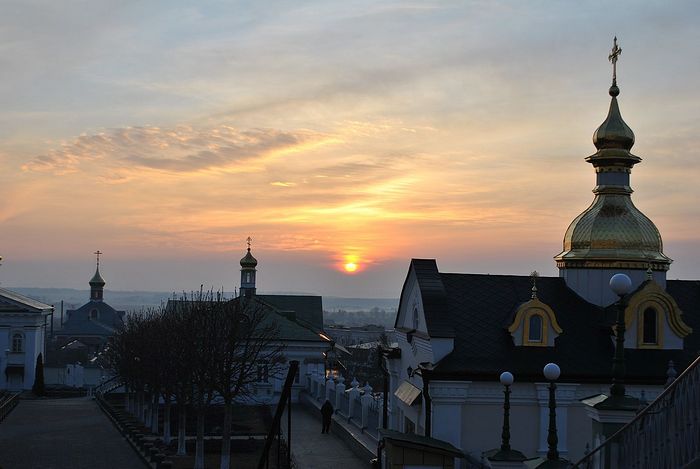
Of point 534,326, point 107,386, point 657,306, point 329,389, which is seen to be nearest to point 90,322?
point 107,386

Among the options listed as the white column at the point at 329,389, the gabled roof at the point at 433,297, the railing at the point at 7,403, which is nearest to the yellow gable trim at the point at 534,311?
the gabled roof at the point at 433,297

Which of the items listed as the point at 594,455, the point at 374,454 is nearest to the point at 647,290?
the point at 374,454

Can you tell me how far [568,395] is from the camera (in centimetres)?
2030

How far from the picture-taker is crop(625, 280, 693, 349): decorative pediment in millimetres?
20844

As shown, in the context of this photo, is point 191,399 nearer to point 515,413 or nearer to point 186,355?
point 186,355

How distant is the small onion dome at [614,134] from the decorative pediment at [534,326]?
574 centimetres

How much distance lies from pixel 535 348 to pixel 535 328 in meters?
0.49

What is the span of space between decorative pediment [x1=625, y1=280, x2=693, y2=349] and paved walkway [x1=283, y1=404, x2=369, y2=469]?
27.5 feet

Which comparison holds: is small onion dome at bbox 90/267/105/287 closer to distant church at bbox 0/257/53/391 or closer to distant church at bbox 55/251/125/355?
distant church at bbox 55/251/125/355

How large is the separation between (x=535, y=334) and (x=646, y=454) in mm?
12500

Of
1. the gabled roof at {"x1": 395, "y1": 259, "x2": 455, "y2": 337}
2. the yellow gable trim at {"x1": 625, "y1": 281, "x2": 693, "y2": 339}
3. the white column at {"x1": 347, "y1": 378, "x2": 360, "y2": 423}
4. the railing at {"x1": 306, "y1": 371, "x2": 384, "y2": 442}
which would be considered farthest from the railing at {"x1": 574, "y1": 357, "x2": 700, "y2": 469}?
the white column at {"x1": 347, "y1": 378, "x2": 360, "y2": 423}

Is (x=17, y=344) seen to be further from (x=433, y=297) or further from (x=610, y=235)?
(x=610, y=235)

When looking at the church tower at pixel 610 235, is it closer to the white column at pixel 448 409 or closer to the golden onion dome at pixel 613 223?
the golden onion dome at pixel 613 223

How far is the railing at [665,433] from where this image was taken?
7.82 m
